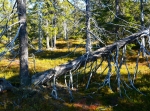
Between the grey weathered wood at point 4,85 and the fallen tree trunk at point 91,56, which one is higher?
the fallen tree trunk at point 91,56

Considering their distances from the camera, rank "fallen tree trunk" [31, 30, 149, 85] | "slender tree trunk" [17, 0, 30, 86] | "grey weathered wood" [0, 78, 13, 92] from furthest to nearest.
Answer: "grey weathered wood" [0, 78, 13, 92] < "slender tree trunk" [17, 0, 30, 86] < "fallen tree trunk" [31, 30, 149, 85]

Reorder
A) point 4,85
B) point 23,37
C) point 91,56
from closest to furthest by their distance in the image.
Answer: point 91,56
point 23,37
point 4,85

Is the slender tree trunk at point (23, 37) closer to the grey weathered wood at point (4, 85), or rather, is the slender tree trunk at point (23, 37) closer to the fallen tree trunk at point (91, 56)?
the grey weathered wood at point (4, 85)

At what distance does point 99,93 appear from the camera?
38.0 ft

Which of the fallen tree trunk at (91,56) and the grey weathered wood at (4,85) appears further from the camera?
the grey weathered wood at (4,85)

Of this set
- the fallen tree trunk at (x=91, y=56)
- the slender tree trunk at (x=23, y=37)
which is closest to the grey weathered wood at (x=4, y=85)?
the slender tree trunk at (x=23, y=37)

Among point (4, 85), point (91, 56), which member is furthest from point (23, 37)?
point (91, 56)

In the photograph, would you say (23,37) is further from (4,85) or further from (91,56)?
(91,56)

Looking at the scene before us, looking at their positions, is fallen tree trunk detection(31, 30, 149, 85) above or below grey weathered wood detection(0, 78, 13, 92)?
above

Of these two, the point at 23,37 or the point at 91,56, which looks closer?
the point at 91,56

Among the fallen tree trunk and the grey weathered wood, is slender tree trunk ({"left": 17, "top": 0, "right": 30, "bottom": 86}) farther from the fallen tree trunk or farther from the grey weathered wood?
the fallen tree trunk

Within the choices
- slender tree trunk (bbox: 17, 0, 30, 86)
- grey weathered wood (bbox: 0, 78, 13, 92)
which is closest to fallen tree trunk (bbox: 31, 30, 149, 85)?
slender tree trunk (bbox: 17, 0, 30, 86)

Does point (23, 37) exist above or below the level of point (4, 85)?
above

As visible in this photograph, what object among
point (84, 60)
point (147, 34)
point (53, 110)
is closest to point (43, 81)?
point (53, 110)
